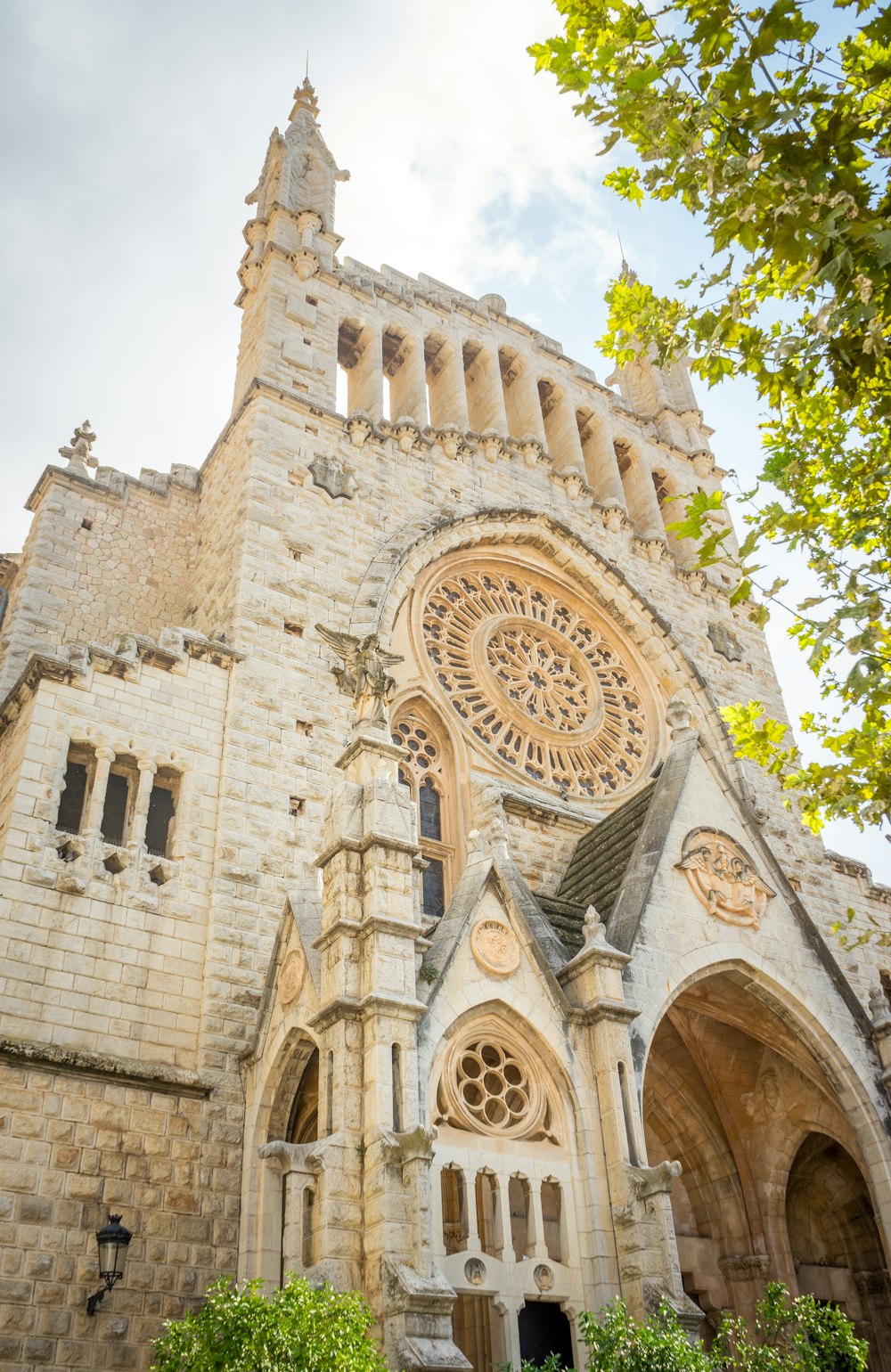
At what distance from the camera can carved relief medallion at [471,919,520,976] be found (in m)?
10.6

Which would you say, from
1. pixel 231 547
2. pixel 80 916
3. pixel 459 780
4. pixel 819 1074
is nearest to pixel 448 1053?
pixel 80 916

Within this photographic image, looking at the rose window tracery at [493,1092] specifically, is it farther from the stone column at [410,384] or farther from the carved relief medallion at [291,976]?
the stone column at [410,384]

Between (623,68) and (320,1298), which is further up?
(623,68)

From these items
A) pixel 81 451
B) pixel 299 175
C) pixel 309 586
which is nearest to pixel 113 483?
pixel 81 451

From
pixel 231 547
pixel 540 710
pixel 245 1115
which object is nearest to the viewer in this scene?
pixel 245 1115

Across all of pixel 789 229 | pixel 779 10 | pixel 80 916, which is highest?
pixel 779 10

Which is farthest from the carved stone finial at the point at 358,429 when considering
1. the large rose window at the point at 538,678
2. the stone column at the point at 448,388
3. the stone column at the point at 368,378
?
the large rose window at the point at 538,678

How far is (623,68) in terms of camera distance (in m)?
7.70

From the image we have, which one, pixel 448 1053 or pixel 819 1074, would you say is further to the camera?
pixel 819 1074

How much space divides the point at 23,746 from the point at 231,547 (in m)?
5.15

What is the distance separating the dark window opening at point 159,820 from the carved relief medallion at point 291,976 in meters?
2.15

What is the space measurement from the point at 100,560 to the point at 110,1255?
10957 millimetres

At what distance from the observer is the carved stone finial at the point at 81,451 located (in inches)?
741

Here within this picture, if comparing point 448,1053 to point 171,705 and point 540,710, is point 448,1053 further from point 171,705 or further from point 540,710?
point 540,710
